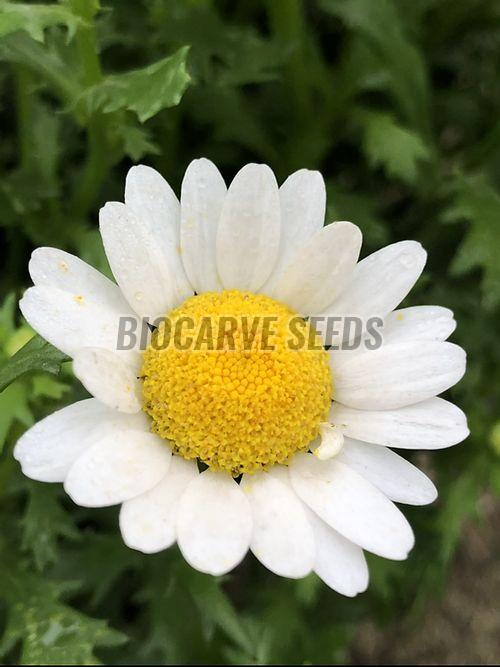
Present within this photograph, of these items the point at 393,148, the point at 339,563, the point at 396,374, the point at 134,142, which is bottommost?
the point at 339,563

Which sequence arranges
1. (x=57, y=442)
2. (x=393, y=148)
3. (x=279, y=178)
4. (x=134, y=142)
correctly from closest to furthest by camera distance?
1. (x=57, y=442)
2. (x=134, y=142)
3. (x=393, y=148)
4. (x=279, y=178)

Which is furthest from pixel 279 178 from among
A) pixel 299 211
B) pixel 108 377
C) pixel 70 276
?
pixel 108 377

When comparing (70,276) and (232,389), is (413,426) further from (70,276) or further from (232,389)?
(70,276)

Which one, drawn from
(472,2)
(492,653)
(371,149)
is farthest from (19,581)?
(472,2)

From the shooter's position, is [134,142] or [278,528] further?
[134,142]

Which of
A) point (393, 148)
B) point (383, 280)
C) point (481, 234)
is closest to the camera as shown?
point (383, 280)

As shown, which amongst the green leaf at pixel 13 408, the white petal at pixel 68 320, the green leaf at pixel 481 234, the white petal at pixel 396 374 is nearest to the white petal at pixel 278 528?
the white petal at pixel 396 374

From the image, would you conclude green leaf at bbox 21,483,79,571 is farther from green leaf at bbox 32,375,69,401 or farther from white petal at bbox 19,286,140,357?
white petal at bbox 19,286,140,357

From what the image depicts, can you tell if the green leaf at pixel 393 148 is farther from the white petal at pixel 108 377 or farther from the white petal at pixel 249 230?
the white petal at pixel 108 377
